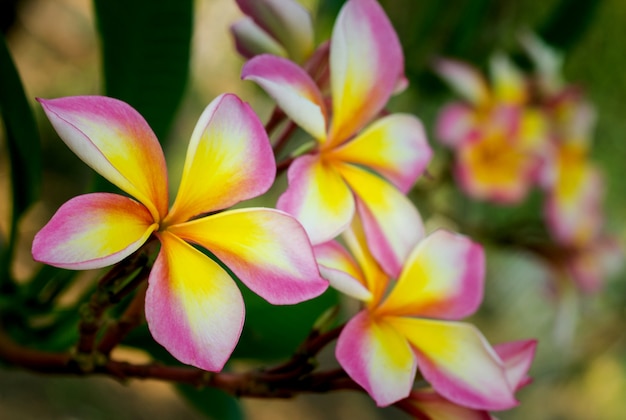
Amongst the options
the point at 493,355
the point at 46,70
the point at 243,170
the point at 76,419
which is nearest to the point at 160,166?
the point at 243,170

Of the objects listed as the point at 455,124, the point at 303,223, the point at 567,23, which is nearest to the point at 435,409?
the point at 303,223

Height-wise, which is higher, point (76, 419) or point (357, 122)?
point (357, 122)

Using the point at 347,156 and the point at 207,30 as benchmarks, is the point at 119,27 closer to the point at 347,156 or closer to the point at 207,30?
the point at 347,156

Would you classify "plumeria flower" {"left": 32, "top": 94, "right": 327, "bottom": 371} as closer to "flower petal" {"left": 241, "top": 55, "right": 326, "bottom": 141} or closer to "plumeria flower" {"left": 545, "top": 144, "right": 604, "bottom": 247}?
"flower petal" {"left": 241, "top": 55, "right": 326, "bottom": 141}

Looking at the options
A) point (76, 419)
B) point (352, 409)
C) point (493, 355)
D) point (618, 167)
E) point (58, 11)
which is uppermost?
point (493, 355)

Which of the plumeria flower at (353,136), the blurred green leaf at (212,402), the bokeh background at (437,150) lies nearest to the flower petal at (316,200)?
the plumeria flower at (353,136)

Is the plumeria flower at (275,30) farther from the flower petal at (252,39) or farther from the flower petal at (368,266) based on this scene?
the flower petal at (368,266)

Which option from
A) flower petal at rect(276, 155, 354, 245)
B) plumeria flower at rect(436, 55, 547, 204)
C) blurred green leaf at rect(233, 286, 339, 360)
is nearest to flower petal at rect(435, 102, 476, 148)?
plumeria flower at rect(436, 55, 547, 204)
